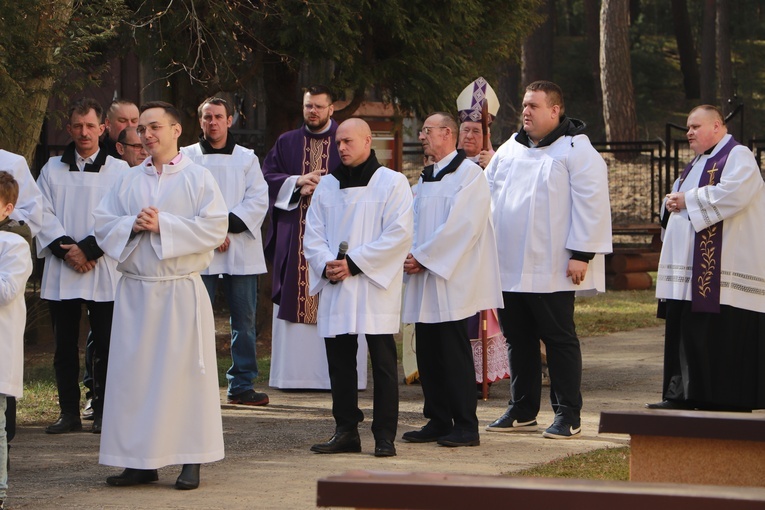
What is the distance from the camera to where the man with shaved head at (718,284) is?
8867 mm

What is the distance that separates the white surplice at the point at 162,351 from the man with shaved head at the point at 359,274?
907 mm

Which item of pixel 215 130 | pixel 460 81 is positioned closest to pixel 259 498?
pixel 215 130

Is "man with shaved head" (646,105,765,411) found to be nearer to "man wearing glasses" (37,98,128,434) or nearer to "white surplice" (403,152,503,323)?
"white surplice" (403,152,503,323)

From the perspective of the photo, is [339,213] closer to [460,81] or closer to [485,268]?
[485,268]

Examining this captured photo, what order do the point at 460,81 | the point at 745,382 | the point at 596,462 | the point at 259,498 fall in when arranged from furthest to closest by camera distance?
the point at 460,81, the point at 745,382, the point at 596,462, the point at 259,498

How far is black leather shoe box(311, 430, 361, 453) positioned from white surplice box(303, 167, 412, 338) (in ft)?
1.96

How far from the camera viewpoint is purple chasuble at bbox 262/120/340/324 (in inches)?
391

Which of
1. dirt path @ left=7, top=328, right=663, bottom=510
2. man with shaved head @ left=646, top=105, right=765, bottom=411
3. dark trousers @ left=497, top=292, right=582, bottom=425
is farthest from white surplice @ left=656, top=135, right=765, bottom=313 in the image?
dark trousers @ left=497, top=292, right=582, bottom=425

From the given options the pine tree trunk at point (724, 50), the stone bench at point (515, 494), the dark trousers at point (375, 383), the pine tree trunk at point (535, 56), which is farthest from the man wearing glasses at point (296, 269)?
the pine tree trunk at point (724, 50)

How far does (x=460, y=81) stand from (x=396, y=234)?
5416mm

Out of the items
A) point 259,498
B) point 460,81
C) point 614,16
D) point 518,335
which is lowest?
point 259,498

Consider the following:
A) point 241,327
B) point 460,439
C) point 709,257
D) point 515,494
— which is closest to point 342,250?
point 460,439

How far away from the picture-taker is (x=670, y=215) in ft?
30.4

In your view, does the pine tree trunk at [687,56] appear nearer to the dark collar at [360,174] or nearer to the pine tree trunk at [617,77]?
the pine tree trunk at [617,77]
